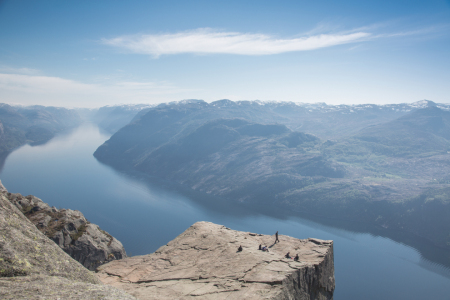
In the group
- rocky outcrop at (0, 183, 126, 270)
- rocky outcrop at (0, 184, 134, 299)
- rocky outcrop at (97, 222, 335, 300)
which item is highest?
rocky outcrop at (0, 184, 134, 299)

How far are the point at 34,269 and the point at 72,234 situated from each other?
33.4 m

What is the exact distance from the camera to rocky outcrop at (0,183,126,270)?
41.8 m

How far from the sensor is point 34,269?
50.3 feet

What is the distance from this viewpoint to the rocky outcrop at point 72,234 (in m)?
41.8

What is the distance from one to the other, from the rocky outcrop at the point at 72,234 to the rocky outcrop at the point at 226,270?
19572 millimetres

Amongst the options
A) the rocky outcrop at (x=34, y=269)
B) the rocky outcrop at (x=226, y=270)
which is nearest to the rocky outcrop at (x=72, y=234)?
the rocky outcrop at (x=226, y=270)

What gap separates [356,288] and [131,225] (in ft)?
466

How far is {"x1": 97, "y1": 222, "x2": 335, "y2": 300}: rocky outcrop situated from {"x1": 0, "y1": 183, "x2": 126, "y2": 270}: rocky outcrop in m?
19.6

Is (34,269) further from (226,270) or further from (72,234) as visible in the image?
Result: (72,234)

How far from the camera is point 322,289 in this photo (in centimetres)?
2730

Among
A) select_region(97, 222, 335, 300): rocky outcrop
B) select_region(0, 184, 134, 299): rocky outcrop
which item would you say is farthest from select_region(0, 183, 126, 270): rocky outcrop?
select_region(0, 184, 134, 299): rocky outcrop

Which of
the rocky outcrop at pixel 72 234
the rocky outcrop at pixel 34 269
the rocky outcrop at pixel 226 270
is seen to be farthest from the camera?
the rocky outcrop at pixel 72 234

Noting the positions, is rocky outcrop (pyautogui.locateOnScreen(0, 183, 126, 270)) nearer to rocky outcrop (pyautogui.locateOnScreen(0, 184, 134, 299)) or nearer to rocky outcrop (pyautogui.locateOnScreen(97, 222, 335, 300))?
rocky outcrop (pyautogui.locateOnScreen(97, 222, 335, 300))

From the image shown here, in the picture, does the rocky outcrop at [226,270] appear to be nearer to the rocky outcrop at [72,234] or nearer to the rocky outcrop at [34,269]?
the rocky outcrop at [34,269]
